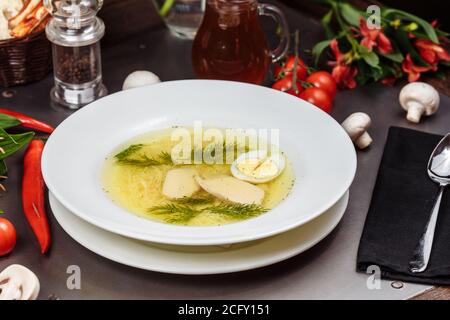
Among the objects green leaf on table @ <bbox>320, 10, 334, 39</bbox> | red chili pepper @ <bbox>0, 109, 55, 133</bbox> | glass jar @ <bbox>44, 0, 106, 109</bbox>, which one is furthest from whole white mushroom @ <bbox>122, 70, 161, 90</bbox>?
green leaf on table @ <bbox>320, 10, 334, 39</bbox>

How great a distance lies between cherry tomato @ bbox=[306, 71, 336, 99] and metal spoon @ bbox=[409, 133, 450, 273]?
1.10 feet

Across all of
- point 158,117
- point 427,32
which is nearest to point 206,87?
point 158,117

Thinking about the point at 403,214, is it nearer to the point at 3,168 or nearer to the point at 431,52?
the point at 431,52

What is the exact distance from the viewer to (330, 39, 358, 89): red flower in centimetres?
188

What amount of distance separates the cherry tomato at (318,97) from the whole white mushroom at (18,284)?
2.60 ft

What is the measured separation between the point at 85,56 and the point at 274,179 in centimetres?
58

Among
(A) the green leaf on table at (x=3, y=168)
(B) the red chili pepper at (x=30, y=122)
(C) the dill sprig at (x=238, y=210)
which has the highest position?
(C) the dill sprig at (x=238, y=210)

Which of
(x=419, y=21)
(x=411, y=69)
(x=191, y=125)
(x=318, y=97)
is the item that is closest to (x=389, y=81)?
(x=411, y=69)

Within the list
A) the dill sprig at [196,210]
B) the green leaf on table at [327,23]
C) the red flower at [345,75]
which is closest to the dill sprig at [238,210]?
the dill sprig at [196,210]

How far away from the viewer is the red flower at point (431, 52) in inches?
76.0

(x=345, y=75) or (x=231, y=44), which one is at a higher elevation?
(x=231, y=44)

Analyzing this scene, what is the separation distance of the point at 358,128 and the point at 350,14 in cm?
50

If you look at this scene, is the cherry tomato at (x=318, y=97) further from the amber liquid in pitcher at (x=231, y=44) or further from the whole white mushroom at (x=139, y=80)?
the whole white mushroom at (x=139, y=80)

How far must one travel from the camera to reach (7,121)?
162 cm
